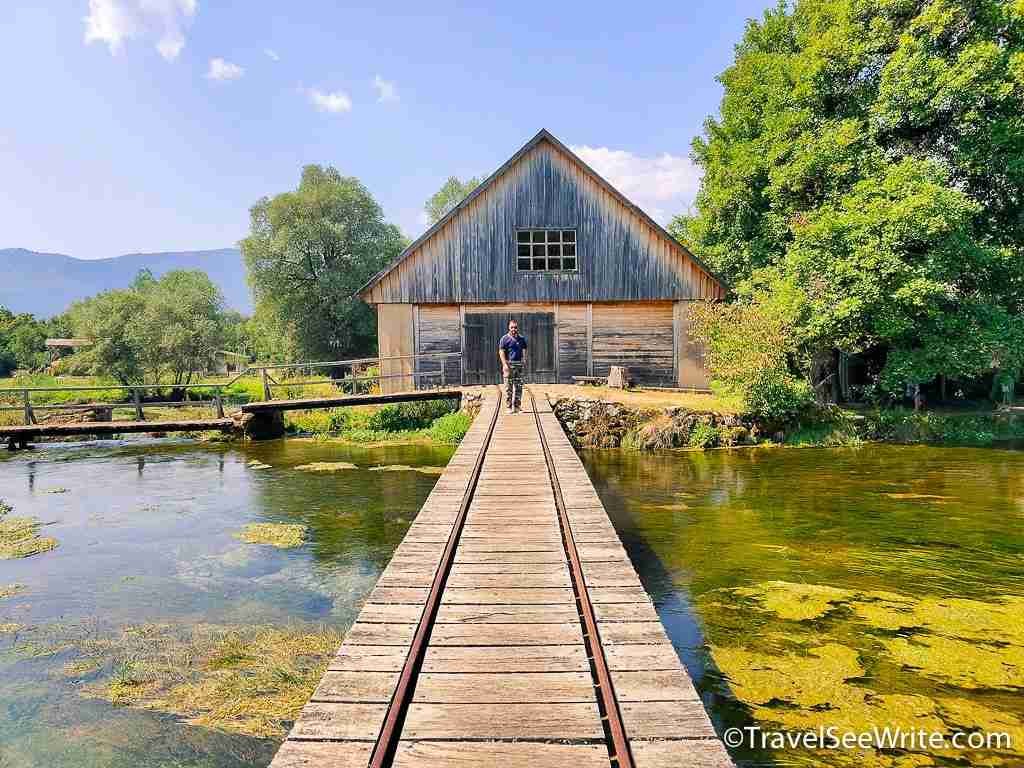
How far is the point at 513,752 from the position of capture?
115 inches

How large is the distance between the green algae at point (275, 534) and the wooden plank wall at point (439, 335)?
35.5 feet

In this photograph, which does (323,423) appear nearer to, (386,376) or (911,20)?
(386,376)

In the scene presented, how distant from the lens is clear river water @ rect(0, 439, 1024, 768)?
4.66m

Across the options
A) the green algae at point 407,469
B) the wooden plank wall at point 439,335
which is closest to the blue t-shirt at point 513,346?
the green algae at point 407,469

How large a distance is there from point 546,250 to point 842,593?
14.9m

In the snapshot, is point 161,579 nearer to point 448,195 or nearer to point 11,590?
point 11,590

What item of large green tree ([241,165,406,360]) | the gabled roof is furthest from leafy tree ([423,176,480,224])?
the gabled roof

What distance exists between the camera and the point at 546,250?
65.8 ft

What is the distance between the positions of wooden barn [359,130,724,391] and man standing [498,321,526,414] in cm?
615

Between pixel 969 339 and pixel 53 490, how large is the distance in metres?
22.1

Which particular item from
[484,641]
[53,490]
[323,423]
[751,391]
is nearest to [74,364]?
[323,423]

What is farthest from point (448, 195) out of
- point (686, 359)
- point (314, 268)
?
point (686, 359)

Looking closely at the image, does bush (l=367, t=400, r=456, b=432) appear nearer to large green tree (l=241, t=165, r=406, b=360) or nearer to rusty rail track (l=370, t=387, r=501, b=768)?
rusty rail track (l=370, t=387, r=501, b=768)

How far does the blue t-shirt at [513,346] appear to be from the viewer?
1270 cm
